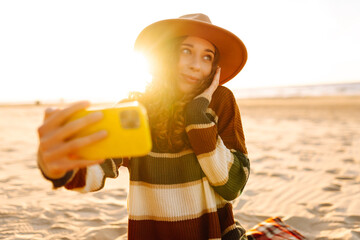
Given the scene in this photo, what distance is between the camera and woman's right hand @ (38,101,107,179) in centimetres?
97

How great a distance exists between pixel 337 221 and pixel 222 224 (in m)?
1.86

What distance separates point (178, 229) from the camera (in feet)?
5.41

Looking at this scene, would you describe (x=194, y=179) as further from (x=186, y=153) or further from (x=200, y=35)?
(x=200, y=35)

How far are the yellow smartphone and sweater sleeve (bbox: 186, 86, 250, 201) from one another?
61cm

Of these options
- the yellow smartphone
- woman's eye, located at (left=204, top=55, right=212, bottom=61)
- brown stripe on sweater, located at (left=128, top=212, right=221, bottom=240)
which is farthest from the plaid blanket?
the yellow smartphone

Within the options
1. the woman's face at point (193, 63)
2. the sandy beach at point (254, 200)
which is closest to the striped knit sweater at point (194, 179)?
the woman's face at point (193, 63)

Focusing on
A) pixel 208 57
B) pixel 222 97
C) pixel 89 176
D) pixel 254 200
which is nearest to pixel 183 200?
pixel 89 176

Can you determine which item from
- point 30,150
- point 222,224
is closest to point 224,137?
point 222,224

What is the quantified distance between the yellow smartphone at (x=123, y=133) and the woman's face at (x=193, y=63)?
857 millimetres

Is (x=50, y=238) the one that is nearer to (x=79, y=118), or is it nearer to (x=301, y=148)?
(x=79, y=118)

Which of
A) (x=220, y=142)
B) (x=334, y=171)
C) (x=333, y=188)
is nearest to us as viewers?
(x=220, y=142)

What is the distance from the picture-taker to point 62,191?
3.89 meters

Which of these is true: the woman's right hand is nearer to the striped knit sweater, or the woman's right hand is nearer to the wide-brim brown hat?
the striped knit sweater

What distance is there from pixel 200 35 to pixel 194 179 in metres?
0.94
